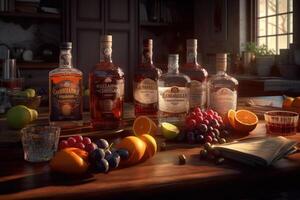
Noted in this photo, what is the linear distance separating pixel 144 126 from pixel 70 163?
1.18 ft

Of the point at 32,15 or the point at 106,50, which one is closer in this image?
the point at 106,50

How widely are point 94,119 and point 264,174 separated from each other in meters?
0.57

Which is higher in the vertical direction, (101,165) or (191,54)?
(191,54)

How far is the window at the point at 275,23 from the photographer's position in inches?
162

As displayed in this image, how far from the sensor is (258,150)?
826 millimetres

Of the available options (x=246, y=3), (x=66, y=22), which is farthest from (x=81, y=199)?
(x=246, y=3)

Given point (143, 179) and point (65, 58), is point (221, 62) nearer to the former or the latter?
point (65, 58)

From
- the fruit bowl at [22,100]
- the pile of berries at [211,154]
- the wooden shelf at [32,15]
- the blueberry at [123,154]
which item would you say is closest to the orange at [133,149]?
the blueberry at [123,154]

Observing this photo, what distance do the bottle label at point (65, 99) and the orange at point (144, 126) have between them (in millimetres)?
189

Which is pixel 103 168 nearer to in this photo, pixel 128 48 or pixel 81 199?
pixel 81 199

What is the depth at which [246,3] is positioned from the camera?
459 centimetres

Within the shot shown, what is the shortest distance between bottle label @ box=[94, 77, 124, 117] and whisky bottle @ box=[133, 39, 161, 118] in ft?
0.27

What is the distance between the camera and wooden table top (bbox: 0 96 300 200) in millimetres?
644

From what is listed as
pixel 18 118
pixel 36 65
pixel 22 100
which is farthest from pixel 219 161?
pixel 36 65
